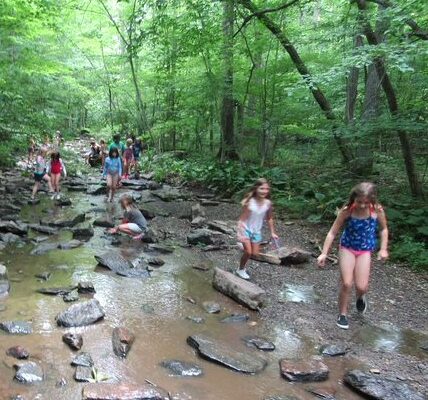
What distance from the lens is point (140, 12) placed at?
1178cm

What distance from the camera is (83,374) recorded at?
433 centimetres

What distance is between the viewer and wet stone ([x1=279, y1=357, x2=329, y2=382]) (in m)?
4.57

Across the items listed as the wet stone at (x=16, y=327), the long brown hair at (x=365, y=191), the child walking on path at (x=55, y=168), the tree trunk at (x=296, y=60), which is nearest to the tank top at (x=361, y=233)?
the long brown hair at (x=365, y=191)

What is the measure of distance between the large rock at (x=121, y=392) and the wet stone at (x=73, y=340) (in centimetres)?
83

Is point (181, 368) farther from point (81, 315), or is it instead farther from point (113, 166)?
point (113, 166)

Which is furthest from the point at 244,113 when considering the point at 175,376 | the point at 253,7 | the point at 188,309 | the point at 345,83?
the point at 175,376

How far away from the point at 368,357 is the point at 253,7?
34.3 feet

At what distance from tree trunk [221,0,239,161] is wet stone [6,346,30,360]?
1051cm

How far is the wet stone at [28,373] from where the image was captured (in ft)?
13.7

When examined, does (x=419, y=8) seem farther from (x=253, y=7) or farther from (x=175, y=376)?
(x=175, y=376)

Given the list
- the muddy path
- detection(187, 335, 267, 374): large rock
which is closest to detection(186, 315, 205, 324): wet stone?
the muddy path

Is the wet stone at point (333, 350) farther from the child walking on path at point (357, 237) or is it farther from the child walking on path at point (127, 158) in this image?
the child walking on path at point (127, 158)

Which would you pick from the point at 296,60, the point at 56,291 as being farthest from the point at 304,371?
the point at 296,60

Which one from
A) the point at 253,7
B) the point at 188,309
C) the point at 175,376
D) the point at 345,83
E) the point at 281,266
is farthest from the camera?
the point at 345,83
